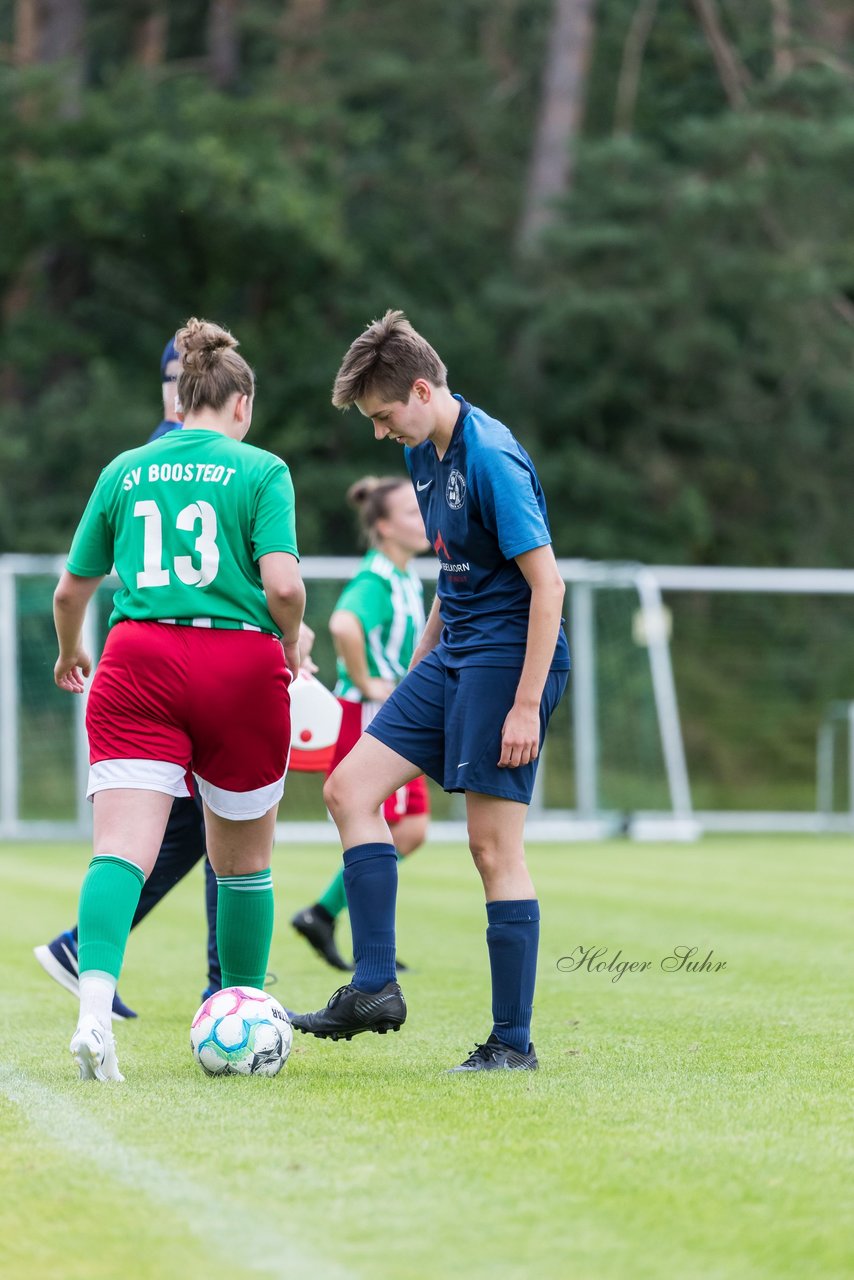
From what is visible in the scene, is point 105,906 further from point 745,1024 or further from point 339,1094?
point 745,1024

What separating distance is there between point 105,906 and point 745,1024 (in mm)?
2083

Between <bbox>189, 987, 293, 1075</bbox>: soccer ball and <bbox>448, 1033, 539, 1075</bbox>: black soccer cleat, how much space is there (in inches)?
17.2

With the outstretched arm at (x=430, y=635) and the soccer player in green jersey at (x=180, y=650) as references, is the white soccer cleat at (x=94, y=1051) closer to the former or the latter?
the soccer player in green jersey at (x=180, y=650)

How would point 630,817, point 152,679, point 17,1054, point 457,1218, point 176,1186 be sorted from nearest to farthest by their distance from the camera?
point 457,1218 → point 176,1186 → point 152,679 → point 17,1054 → point 630,817

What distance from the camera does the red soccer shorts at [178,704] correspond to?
4473 millimetres

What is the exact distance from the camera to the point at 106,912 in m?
4.44

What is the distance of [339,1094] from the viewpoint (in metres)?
4.18

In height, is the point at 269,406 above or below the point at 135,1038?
above

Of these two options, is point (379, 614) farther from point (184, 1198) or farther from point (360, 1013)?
point (184, 1198)

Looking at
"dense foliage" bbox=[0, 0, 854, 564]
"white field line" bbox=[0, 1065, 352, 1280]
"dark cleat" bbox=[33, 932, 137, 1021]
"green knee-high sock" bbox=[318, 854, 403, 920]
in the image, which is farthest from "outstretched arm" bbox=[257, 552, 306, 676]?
"dense foliage" bbox=[0, 0, 854, 564]

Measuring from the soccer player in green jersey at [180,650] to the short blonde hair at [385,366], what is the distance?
30cm

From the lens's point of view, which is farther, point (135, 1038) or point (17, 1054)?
point (135, 1038)

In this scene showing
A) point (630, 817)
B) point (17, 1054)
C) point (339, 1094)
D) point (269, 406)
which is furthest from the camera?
point (269, 406)

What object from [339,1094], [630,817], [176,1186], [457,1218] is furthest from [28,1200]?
[630,817]
